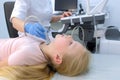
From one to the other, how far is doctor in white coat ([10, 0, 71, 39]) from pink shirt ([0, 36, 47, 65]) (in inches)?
2.4

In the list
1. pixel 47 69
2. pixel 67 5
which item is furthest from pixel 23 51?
pixel 67 5

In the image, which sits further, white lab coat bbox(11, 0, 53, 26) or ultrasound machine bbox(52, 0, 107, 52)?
ultrasound machine bbox(52, 0, 107, 52)

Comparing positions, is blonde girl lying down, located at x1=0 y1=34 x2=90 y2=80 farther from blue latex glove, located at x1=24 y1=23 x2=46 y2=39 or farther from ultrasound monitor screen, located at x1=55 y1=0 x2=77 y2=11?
ultrasound monitor screen, located at x1=55 y1=0 x2=77 y2=11

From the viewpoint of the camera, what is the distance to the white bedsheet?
122 centimetres

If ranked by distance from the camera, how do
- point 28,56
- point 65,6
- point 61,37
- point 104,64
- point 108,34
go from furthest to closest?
point 65,6 < point 108,34 < point 104,64 < point 61,37 < point 28,56

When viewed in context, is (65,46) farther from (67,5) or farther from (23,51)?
(67,5)

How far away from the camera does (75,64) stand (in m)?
1.21

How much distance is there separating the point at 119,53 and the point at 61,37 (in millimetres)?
596

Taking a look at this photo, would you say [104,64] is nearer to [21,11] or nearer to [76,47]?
[76,47]

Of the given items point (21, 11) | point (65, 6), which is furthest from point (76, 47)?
point (65, 6)

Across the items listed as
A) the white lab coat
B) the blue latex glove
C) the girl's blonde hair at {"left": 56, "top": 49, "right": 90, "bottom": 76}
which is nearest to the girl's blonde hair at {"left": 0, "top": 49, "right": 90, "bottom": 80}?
the girl's blonde hair at {"left": 56, "top": 49, "right": 90, "bottom": 76}

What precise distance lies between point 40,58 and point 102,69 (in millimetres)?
411

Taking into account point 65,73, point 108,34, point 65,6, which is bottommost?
point 65,73

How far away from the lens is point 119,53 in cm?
162
